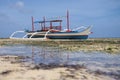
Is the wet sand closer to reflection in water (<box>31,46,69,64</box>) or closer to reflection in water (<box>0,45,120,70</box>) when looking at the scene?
reflection in water (<box>0,45,120,70</box>)

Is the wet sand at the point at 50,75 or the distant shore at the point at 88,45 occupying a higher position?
the wet sand at the point at 50,75

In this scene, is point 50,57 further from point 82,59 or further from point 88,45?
point 88,45

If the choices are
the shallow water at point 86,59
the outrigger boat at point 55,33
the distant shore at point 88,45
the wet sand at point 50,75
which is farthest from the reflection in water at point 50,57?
the outrigger boat at point 55,33

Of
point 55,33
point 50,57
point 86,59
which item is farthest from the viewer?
point 55,33

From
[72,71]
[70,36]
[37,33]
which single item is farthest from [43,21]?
[72,71]

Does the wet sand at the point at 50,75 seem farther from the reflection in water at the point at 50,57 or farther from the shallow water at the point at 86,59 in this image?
the reflection in water at the point at 50,57

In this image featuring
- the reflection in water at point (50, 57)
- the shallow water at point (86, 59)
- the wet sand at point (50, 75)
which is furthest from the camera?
the reflection in water at point (50, 57)

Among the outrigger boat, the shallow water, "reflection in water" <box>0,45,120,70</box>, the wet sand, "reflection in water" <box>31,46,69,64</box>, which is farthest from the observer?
the outrigger boat

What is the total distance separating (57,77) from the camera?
14.8 metres

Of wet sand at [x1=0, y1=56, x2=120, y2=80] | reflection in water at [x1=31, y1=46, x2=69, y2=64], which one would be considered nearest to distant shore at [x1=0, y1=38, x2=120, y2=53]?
reflection in water at [x1=31, y1=46, x2=69, y2=64]

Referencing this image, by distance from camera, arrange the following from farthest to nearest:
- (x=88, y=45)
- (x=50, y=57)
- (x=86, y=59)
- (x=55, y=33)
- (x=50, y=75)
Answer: (x=55, y=33) < (x=88, y=45) < (x=50, y=57) < (x=86, y=59) < (x=50, y=75)

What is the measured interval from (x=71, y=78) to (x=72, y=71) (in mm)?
2219

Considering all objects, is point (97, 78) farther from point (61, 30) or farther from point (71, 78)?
point (61, 30)

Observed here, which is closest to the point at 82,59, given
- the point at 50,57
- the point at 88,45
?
the point at 50,57
